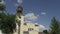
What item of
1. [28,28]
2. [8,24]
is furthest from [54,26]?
[28,28]

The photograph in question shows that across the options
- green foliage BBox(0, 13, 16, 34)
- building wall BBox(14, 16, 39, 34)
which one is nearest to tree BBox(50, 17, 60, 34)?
green foliage BBox(0, 13, 16, 34)

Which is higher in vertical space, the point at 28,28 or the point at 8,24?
the point at 28,28

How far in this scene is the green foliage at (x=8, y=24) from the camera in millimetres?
81938

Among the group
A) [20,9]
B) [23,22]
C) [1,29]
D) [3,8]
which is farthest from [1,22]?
[20,9]

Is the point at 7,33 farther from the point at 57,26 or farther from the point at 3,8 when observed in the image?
the point at 57,26

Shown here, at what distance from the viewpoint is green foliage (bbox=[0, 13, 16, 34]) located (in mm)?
81938

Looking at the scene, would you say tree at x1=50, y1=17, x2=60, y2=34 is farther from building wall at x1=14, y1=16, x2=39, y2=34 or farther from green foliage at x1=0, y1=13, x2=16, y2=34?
building wall at x1=14, y1=16, x2=39, y2=34

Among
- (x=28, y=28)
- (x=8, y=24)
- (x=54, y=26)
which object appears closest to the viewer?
(x=54, y=26)

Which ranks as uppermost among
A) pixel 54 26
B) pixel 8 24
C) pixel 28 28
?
pixel 28 28

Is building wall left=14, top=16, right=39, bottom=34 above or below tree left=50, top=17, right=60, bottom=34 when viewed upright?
→ above

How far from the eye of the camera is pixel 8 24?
275ft

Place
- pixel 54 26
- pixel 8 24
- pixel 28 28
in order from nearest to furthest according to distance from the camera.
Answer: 1. pixel 54 26
2. pixel 8 24
3. pixel 28 28

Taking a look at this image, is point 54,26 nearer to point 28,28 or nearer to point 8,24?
point 8,24

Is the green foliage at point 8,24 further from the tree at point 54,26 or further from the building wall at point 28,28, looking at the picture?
the tree at point 54,26
